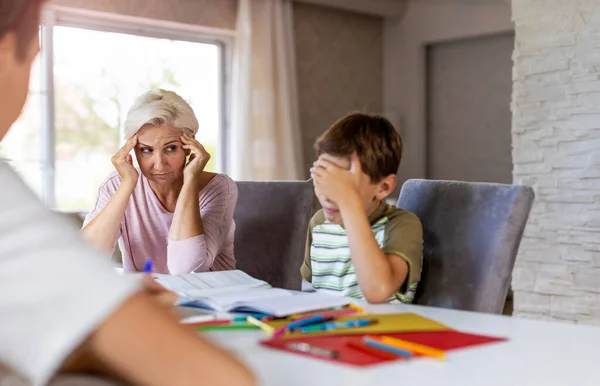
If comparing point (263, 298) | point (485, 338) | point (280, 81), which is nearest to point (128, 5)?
point (280, 81)

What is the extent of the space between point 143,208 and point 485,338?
1.35 m

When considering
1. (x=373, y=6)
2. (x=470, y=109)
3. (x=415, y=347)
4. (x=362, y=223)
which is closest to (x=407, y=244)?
(x=362, y=223)

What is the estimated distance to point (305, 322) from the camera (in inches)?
42.1

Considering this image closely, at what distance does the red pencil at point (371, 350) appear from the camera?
0.90 meters

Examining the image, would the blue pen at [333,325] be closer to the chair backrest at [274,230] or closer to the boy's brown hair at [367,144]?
the boy's brown hair at [367,144]

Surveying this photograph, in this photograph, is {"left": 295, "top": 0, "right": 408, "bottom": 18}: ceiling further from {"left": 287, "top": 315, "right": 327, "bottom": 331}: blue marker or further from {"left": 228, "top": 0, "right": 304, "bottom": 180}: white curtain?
{"left": 287, "top": 315, "right": 327, "bottom": 331}: blue marker

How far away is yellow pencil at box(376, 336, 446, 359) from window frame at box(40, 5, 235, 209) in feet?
11.1

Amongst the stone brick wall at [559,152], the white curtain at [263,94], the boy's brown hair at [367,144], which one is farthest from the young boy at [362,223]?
the white curtain at [263,94]

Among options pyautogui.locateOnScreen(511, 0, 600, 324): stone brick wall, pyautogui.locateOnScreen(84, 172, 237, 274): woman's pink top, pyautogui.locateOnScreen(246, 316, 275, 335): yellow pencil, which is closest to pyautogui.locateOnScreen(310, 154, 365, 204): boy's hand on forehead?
pyautogui.locateOnScreen(246, 316, 275, 335): yellow pencil

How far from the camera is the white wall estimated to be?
5.47 meters

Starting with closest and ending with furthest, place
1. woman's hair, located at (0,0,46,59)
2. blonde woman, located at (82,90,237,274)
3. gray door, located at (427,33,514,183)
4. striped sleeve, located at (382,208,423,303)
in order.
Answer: woman's hair, located at (0,0,46,59)
striped sleeve, located at (382,208,423,303)
blonde woman, located at (82,90,237,274)
gray door, located at (427,33,514,183)

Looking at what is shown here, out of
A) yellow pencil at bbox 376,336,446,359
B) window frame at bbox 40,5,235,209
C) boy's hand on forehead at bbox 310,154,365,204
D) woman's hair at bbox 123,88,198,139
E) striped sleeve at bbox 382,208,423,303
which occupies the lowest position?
yellow pencil at bbox 376,336,446,359

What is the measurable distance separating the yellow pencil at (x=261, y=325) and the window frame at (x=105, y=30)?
315 centimetres

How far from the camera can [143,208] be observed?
2170mm
